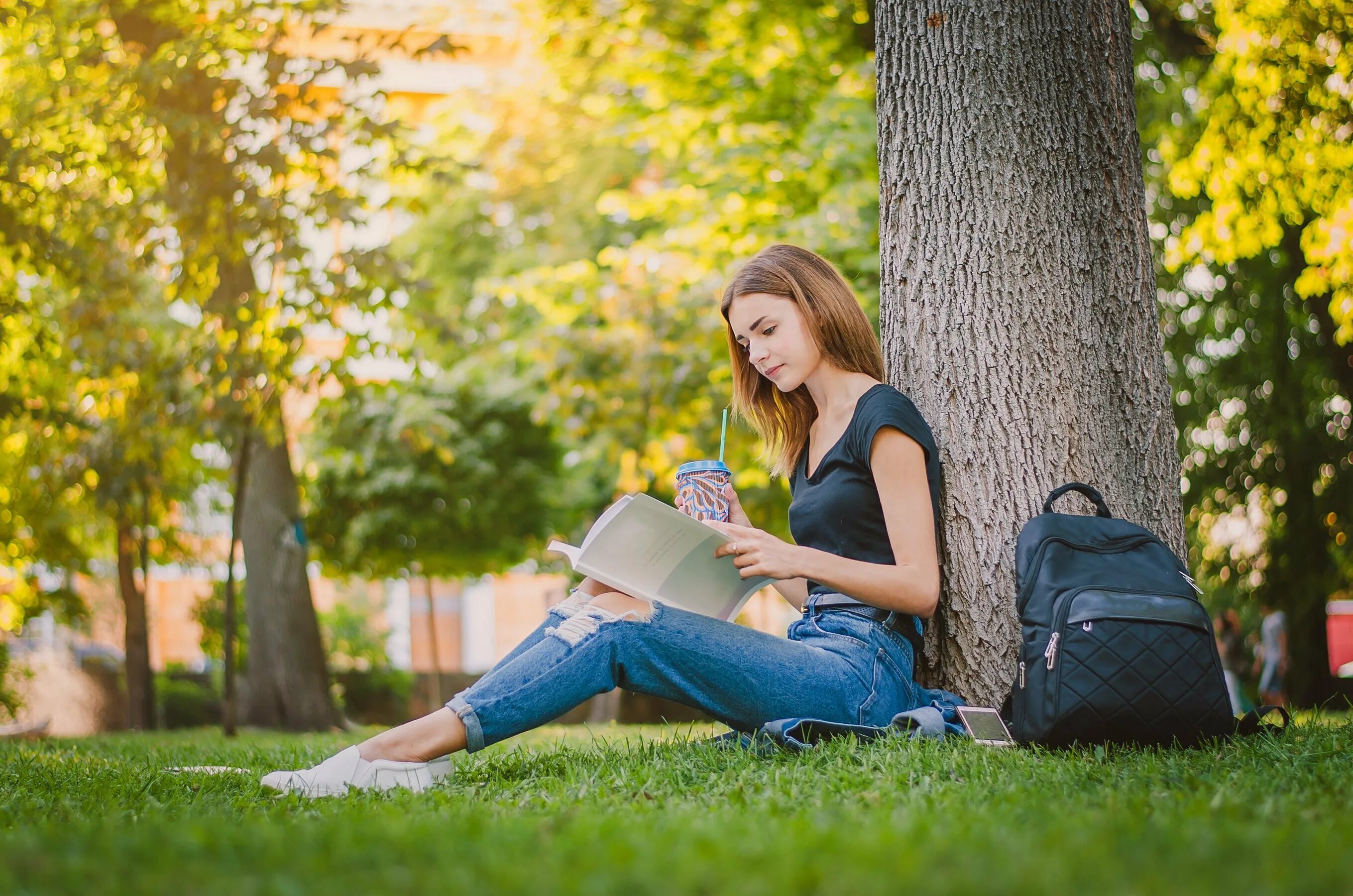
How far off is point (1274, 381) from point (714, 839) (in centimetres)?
1179

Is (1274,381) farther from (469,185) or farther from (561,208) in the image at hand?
(469,185)

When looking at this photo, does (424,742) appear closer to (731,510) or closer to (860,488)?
(731,510)

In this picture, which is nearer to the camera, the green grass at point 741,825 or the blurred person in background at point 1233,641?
the green grass at point 741,825

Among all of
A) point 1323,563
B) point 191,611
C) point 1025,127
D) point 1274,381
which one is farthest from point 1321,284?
point 191,611

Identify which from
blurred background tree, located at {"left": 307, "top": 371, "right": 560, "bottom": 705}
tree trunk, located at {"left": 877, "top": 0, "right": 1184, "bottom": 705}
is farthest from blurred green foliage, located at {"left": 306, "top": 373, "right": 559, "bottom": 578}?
tree trunk, located at {"left": 877, "top": 0, "right": 1184, "bottom": 705}

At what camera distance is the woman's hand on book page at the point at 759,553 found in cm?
302

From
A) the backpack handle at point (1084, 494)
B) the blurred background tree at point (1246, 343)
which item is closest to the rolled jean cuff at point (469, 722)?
the backpack handle at point (1084, 494)

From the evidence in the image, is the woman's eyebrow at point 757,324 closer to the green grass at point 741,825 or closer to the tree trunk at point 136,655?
the green grass at point 741,825

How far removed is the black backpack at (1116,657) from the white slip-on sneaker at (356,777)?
5.35 ft

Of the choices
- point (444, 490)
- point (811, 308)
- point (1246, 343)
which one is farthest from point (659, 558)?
point (1246, 343)

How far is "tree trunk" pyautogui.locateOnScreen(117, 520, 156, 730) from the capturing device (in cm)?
1102

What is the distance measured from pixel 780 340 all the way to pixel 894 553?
79 centimetres

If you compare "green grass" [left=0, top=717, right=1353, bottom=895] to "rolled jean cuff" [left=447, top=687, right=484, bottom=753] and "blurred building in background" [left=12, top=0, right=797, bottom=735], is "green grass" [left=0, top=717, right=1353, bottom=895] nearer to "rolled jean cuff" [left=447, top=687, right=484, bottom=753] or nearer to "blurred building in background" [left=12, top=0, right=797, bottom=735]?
"rolled jean cuff" [left=447, top=687, right=484, bottom=753]

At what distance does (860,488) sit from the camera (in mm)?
3266
